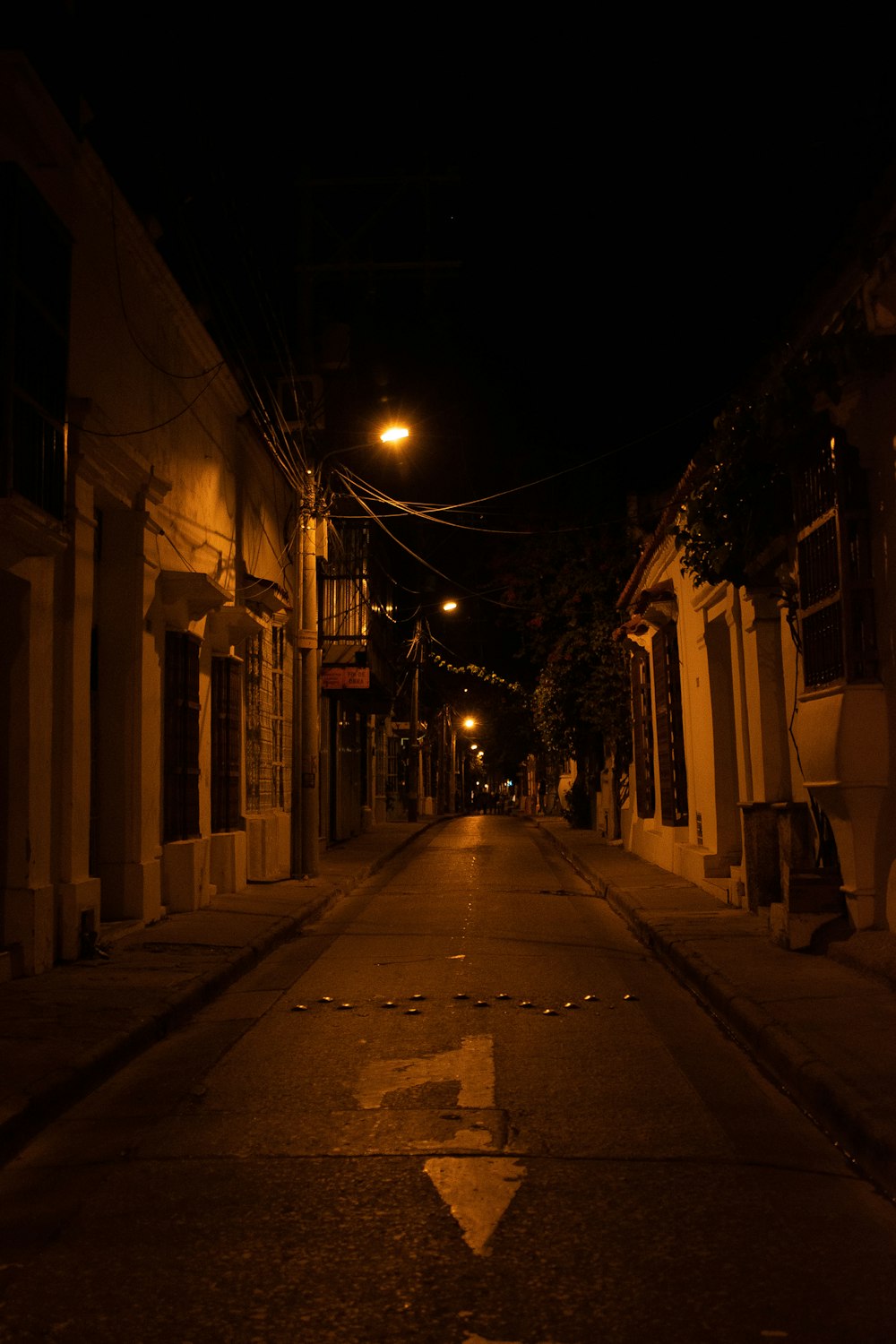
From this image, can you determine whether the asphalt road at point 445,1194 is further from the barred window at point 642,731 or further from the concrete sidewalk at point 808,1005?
the barred window at point 642,731

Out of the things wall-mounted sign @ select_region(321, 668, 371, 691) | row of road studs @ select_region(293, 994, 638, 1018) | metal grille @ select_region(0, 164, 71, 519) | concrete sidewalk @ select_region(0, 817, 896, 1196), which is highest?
metal grille @ select_region(0, 164, 71, 519)

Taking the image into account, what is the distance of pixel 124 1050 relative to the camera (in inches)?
287

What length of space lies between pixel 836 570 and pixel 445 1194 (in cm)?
632

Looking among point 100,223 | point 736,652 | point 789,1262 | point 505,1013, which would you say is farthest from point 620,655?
point 789,1262

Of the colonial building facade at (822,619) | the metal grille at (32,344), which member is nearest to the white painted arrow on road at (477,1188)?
the colonial building facade at (822,619)

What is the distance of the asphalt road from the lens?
12.0 ft

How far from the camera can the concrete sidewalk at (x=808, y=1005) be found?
17.9 ft

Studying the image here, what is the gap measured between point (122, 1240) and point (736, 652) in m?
10.4

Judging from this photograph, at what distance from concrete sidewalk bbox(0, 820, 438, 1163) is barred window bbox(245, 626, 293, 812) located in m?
3.02

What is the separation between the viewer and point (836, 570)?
31.0 feet

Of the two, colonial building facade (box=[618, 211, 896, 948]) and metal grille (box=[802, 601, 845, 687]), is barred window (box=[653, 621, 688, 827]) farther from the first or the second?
metal grille (box=[802, 601, 845, 687])

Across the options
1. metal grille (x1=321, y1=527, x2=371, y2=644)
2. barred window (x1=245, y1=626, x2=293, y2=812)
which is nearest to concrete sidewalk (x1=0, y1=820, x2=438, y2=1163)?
barred window (x1=245, y1=626, x2=293, y2=812)

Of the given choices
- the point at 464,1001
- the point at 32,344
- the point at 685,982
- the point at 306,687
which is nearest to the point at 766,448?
the point at 685,982

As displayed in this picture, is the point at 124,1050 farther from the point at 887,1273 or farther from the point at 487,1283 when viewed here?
the point at 887,1273
